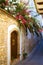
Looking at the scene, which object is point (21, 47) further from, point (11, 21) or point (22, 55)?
point (11, 21)

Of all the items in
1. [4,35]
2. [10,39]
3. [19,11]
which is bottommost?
[10,39]

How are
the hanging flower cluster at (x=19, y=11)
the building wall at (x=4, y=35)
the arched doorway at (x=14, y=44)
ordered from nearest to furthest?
1. the building wall at (x=4, y=35)
2. the hanging flower cluster at (x=19, y=11)
3. the arched doorway at (x=14, y=44)

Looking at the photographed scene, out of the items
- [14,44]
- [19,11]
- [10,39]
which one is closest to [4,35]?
[10,39]

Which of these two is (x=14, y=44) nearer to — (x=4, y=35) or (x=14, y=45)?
(x=14, y=45)

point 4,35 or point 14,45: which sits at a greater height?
point 4,35

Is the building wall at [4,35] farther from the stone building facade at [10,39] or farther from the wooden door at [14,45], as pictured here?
the wooden door at [14,45]

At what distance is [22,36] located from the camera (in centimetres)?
777

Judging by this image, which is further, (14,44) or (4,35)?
(14,44)

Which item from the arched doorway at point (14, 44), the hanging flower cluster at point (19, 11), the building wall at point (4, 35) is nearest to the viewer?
the building wall at point (4, 35)

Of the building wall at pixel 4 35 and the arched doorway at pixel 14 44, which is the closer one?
the building wall at pixel 4 35

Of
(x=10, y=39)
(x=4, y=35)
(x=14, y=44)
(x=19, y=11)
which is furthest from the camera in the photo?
(x=19, y=11)

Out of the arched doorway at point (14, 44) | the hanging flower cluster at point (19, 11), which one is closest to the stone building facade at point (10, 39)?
the arched doorway at point (14, 44)

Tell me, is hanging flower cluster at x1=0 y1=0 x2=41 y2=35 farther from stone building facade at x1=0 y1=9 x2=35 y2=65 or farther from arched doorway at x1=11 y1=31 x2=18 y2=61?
arched doorway at x1=11 y1=31 x2=18 y2=61

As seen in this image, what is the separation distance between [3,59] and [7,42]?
0.64 metres
